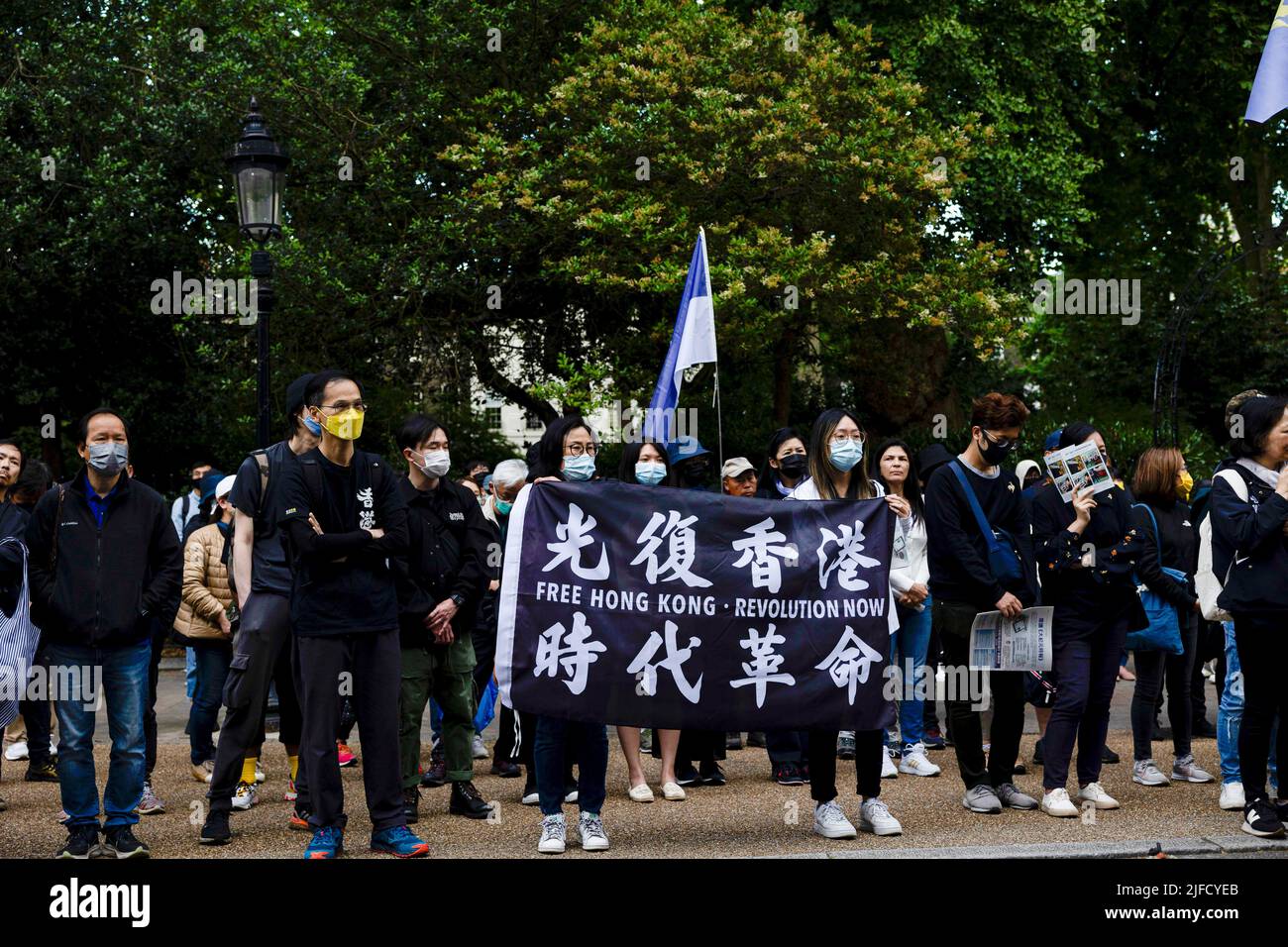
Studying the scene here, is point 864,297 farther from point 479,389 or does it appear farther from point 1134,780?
point 1134,780

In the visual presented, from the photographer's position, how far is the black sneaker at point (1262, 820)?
21.5 feet

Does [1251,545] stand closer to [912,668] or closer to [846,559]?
[846,559]

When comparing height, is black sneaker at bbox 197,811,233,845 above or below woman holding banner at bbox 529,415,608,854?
below

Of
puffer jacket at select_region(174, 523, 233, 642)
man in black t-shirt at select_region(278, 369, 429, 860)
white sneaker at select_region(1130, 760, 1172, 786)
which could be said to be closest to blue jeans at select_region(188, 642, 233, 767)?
puffer jacket at select_region(174, 523, 233, 642)

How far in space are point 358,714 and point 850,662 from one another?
2.30 meters

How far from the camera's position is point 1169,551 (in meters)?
8.97

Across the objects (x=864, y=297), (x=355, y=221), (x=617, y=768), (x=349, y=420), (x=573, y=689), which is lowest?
(x=617, y=768)

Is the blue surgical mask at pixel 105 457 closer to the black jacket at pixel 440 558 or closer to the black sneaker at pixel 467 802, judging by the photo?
the black jacket at pixel 440 558

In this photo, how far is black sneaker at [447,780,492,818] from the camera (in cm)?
753

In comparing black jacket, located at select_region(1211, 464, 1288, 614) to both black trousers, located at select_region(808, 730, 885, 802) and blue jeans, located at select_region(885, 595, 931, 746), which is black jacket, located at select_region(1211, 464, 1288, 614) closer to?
black trousers, located at select_region(808, 730, 885, 802)

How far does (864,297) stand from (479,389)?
6.92m

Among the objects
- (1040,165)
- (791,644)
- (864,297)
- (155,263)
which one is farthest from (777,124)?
(791,644)

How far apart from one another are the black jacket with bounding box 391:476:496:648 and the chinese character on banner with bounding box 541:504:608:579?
0.93 metres

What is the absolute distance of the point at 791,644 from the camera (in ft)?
22.1
